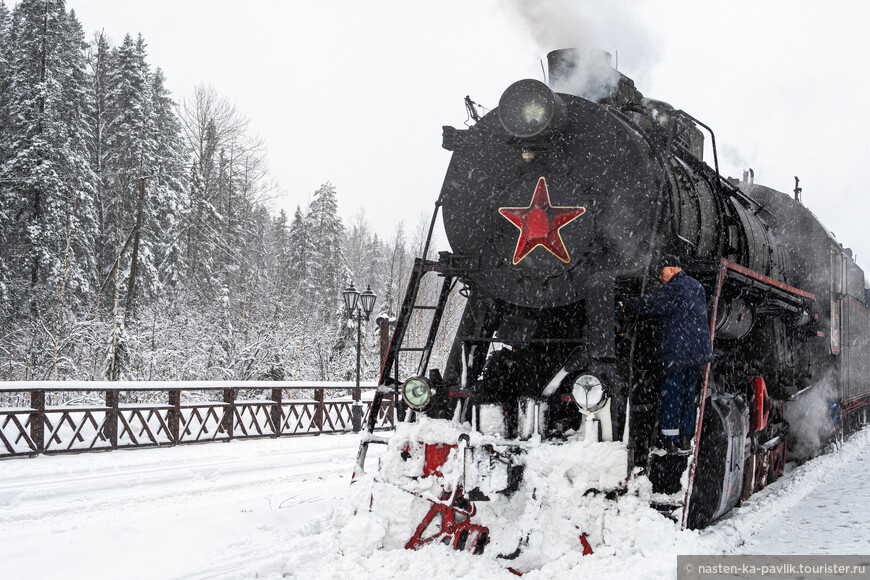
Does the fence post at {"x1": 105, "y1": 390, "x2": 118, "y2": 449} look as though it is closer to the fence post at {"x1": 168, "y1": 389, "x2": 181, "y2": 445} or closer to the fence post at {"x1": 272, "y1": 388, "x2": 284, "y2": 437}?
the fence post at {"x1": 168, "y1": 389, "x2": 181, "y2": 445}

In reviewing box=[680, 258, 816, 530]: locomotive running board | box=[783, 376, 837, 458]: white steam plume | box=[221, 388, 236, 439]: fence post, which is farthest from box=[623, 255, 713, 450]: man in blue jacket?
box=[221, 388, 236, 439]: fence post

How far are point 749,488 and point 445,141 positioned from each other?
14.2ft

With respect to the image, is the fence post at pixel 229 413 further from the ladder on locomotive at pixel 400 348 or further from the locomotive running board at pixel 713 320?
the locomotive running board at pixel 713 320

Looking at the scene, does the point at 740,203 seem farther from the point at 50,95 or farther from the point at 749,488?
the point at 50,95

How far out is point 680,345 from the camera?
16.1ft

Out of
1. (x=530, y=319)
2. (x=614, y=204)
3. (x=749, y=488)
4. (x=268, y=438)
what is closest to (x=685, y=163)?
(x=614, y=204)

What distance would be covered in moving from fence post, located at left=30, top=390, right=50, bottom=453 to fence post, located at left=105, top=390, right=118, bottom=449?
3.49ft

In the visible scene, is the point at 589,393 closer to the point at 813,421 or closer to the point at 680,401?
the point at 680,401

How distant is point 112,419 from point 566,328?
8.67 m

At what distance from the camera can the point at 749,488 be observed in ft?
21.9

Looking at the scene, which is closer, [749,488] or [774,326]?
[749,488]

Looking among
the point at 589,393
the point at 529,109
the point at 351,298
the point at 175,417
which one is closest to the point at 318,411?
the point at 351,298

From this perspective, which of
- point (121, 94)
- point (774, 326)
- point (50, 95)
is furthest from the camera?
point (121, 94)

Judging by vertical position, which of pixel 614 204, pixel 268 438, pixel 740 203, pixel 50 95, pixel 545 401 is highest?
pixel 50 95
